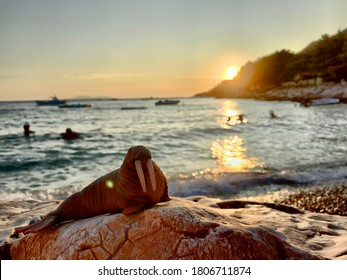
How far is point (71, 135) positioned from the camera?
66.4 ft

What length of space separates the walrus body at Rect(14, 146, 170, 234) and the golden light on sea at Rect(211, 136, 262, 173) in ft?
23.0

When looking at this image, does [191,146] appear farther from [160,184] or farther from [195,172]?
[160,184]

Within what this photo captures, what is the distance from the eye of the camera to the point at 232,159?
41.4ft

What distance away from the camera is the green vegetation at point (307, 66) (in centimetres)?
6131

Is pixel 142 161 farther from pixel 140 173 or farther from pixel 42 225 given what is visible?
pixel 42 225

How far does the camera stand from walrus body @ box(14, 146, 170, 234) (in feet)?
10.2

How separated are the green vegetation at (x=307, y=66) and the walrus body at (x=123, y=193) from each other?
59.2m

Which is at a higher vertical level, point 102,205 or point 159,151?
point 102,205

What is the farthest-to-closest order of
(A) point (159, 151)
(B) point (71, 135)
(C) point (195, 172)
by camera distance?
(B) point (71, 135) → (A) point (159, 151) → (C) point (195, 172)

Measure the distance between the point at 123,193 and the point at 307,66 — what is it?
8714 cm

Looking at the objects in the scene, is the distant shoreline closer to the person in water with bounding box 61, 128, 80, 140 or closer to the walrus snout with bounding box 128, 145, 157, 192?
the person in water with bounding box 61, 128, 80, 140

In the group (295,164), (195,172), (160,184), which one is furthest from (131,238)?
(295,164)

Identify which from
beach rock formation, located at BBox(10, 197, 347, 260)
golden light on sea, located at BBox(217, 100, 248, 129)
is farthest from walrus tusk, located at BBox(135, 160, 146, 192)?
golden light on sea, located at BBox(217, 100, 248, 129)

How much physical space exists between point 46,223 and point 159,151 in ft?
37.5
